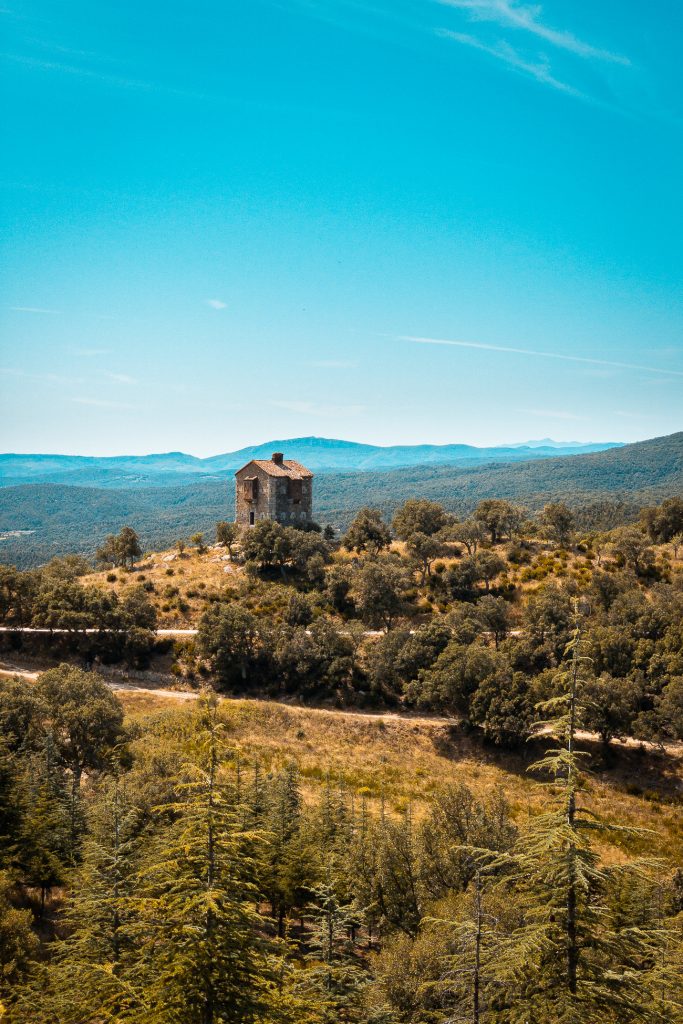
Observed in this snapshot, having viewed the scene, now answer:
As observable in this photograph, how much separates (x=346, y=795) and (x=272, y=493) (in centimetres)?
5201

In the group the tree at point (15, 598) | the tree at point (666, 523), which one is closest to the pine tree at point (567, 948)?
the tree at point (15, 598)

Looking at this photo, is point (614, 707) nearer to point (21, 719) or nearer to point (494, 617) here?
point (494, 617)

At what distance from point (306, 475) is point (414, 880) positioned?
66459mm

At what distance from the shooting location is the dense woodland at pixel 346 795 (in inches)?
342

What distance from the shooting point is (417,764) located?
45438 millimetres

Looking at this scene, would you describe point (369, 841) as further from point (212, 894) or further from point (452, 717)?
point (452, 717)

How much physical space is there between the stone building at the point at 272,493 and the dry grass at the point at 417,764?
34.6 meters

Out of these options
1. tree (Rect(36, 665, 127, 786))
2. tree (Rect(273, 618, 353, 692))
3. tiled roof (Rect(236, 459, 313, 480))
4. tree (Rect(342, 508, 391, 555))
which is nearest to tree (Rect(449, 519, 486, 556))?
tree (Rect(342, 508, 391, 555))

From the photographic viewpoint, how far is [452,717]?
53000 millimetres

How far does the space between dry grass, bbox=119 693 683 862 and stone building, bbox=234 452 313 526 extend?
3462cm

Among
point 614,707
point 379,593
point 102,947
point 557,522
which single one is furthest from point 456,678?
point 557,522

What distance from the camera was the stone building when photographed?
82.4 metres

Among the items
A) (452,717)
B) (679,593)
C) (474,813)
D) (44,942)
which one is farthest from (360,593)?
(44,942)

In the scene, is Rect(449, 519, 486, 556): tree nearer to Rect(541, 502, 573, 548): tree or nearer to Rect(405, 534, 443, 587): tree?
Rect(405, 534, 443, 587): tree
